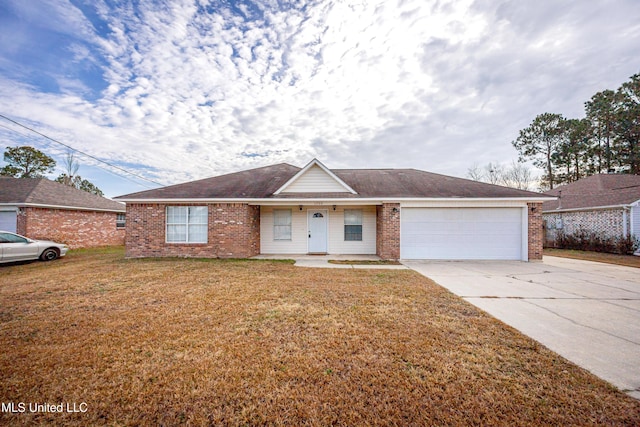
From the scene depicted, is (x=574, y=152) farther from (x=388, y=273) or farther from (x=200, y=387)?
(x=200, y=387)

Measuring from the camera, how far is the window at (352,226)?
13188mm

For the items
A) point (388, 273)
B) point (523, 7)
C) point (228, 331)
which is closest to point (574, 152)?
point (523, 7)

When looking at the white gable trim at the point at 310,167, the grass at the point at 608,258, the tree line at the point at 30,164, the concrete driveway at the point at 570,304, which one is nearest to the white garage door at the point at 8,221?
the white gable trim at the point at 310,167

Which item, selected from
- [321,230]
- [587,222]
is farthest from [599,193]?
[321,230]

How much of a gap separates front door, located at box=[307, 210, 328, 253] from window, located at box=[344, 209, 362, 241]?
3.52 ft

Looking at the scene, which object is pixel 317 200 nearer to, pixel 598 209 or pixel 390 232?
pixel 390 232

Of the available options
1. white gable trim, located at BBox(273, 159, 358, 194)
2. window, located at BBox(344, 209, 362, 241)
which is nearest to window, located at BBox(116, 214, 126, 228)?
white gable trim, located at BBox(273, 159, 358, 194)

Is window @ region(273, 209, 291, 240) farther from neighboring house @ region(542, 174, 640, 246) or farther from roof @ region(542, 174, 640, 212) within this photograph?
roof @ region(542, 174, 640, 212)

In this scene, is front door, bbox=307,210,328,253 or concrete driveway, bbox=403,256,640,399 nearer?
concrete driveway, bbox=403,256,640,399

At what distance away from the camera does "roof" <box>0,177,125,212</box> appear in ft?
46.5

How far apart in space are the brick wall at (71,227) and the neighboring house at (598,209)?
28238 millimetres

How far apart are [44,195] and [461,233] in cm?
2307

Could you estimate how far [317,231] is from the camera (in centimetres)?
1326

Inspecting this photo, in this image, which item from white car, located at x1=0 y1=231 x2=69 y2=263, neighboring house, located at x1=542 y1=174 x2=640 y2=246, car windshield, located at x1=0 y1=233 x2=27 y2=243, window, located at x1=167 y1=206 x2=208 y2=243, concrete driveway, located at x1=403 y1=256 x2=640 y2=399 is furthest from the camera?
neighboring house, located at x1=542 y1=174 x2=640 y2=246
